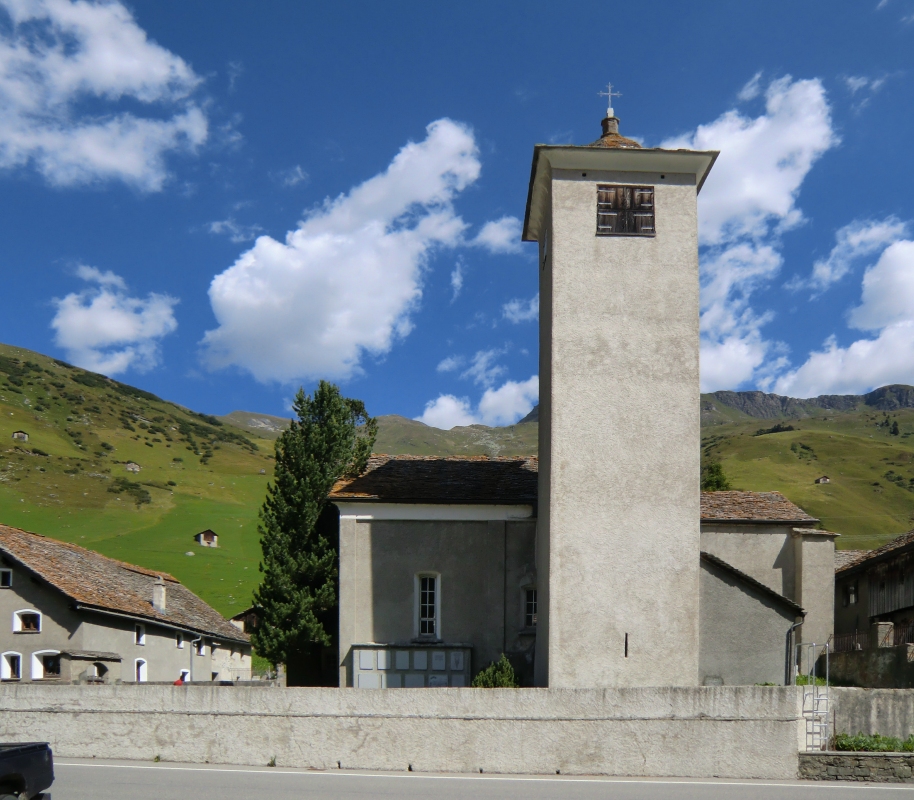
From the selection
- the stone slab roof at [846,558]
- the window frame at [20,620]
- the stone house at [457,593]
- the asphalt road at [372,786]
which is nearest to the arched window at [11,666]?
the window frame at [20,620]

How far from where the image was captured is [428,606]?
87.9ft

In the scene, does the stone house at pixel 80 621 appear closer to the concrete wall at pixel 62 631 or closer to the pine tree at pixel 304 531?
the concrete wall at pixel 62 631

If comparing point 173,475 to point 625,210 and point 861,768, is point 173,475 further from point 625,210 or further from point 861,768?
point 861,768

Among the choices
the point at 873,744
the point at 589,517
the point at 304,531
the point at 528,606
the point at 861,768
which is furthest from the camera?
the point at 304,531

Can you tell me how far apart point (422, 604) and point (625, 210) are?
13466 millimetres

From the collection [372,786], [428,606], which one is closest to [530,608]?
[428,606]

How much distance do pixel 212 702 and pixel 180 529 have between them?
71914mm

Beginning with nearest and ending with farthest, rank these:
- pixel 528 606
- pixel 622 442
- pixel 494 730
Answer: pixel 494 730 → pixel 622 442 → pixel 528 606

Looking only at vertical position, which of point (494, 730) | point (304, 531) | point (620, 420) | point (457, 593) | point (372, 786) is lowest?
point (372, 786)

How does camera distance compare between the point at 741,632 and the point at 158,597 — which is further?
the point at 158,597

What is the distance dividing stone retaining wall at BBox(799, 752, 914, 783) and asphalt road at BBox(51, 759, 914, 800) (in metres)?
0.38

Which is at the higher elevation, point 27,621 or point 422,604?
point 422,604

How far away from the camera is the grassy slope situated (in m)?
75.1

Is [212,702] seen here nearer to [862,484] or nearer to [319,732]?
[319,732]
